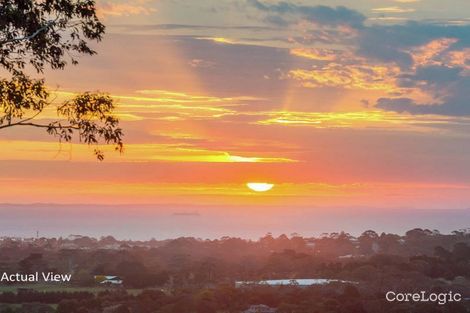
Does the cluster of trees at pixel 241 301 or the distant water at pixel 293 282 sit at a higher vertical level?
Answer: the distant water at pixel 293 282

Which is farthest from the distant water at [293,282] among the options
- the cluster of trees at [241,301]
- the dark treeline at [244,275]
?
the cluster of trees at [241,301]

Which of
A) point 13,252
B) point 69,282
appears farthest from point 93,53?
point 13,252

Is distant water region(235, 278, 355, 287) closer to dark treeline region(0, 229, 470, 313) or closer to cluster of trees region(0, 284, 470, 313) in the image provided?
dark treeline region(0, 229, 470, 313)

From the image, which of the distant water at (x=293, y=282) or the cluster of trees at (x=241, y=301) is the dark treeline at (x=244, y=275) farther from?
the distant water at (x=293, y=282)

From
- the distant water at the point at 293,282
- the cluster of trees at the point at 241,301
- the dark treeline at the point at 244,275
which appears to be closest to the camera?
the cluster of trees at the point at 241,301

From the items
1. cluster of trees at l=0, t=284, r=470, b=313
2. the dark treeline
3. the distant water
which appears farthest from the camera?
the distant water

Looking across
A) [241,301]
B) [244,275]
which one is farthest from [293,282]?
[241,301]

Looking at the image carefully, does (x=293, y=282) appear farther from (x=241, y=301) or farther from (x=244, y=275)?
(x=241, y=301)

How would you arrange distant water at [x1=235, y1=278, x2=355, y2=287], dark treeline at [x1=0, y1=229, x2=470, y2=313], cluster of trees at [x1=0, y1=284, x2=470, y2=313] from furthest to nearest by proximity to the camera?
distant water at [x1=235, y1=278, x2=355, y2=287] → dark treeline at [x1=0, y1=229, x2=470, y2=313] → cluster of trees at [x1=0, y1=284, x2=470, y2=313]

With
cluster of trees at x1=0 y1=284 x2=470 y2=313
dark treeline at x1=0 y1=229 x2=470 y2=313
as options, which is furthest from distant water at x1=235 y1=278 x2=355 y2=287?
cluster of trees at x1=0 y1=284 x2=470 y2=313

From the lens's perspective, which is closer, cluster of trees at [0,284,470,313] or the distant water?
cluster of trees at [0,284,470,313]

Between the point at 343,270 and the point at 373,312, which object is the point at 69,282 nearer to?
the point at 343,270

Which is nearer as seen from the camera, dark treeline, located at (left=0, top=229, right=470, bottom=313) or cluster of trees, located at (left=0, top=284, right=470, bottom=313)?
cluster of trees, located at (left=0, top=284, right=470, bottom=313)

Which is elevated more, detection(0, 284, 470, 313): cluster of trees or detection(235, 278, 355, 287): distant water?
detection(235, 278, 355, 287): distant water
